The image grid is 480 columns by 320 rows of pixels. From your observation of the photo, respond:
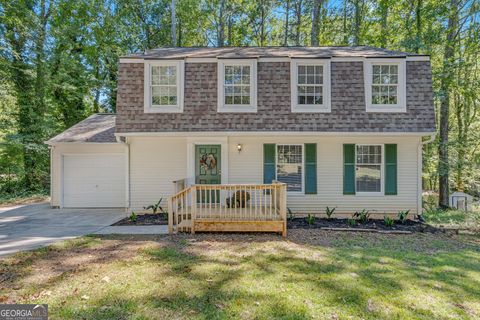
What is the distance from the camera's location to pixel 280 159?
341 inches

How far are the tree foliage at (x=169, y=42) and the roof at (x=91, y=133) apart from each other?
4.41 meters

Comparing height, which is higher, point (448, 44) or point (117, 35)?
point (117, 35)

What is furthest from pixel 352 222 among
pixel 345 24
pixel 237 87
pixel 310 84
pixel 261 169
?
pixel 345 24

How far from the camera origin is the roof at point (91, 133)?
997cm

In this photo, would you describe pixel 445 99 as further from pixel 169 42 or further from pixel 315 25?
pixel 169 42

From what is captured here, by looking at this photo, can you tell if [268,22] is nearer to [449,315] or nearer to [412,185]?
[412,185]

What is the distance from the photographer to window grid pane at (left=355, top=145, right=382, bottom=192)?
28.1 ft

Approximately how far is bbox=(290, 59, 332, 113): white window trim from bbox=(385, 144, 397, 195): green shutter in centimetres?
234

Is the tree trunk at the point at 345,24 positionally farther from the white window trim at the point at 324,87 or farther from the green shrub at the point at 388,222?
the green shrub at the point at 388,222

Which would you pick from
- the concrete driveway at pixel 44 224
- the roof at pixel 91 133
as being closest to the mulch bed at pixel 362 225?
the concrete driveway at pixel 44 224

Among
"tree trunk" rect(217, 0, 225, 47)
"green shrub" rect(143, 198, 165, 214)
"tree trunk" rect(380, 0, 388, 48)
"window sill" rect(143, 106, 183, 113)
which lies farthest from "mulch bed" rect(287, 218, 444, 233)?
"tree trunk" rect(217, 0, 225, 47)

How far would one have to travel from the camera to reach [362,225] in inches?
308

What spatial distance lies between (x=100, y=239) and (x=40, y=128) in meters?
11.4

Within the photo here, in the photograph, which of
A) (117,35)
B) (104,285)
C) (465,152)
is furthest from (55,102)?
(465,152)
